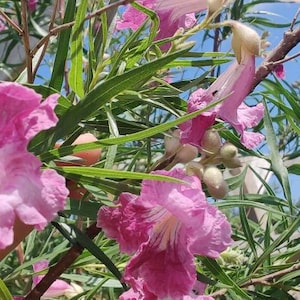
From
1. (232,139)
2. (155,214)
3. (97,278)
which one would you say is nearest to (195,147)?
(155,214)

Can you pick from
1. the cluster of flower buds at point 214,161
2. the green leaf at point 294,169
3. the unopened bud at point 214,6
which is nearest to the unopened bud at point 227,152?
the cluster of flower buds at point 214,161

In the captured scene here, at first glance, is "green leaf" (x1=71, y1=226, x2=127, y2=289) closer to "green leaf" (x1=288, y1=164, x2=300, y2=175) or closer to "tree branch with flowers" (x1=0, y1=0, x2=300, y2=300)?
"tree branch with flowers" (x1=0, y1=0, x2=300, y2=300)

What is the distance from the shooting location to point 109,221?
532 mm

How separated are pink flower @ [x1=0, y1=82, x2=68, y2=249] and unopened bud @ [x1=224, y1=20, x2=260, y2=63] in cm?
21

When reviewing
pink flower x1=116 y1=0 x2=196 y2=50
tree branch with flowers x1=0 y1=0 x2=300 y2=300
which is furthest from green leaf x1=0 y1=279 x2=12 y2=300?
pink flower x1=116 y1=0 x2=196 y2=50

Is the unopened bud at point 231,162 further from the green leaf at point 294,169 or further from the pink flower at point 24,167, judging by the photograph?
the green leaf at point 294,169

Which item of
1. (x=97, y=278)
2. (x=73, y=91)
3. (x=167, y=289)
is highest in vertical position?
(x=73, y=91)

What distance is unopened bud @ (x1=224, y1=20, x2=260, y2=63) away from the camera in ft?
1.84

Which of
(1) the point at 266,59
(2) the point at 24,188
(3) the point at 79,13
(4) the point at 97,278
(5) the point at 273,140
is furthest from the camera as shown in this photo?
(4) the point at 97,278

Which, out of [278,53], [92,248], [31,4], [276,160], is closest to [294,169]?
[276,160]

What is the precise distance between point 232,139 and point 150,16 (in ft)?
0.69

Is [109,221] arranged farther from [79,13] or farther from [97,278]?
[97,278]

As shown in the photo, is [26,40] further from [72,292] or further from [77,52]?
[72,292]

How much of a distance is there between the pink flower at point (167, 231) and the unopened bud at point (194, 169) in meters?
0.02
